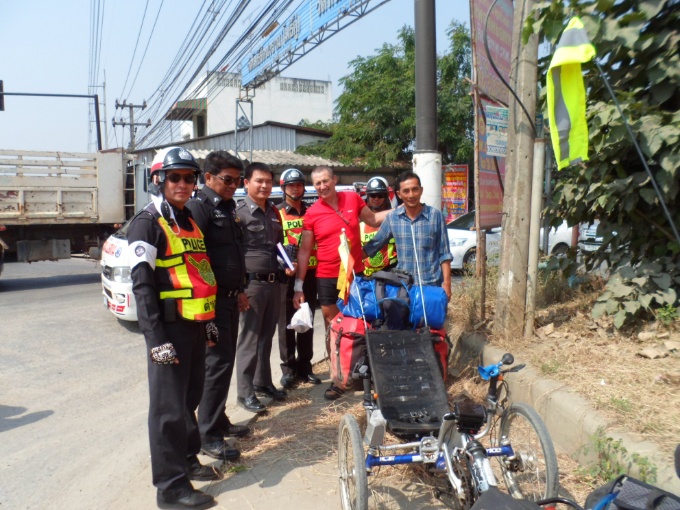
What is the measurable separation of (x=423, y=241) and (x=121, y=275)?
4.66m

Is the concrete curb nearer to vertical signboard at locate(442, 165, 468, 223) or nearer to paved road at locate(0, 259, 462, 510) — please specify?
paved road at locate(0, 259, 462, 510)

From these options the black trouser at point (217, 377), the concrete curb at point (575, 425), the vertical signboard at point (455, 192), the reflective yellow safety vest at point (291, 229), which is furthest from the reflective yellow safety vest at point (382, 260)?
the vertical signboard at point (455, 192)

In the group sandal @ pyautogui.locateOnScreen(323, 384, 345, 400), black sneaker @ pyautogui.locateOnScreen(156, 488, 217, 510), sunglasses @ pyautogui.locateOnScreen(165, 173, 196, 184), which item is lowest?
black sneaker @ pyautogui.locateOnScreen(156, 488, 217, 510)

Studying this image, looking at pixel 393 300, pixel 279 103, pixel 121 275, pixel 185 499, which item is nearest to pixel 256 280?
Answer: pixel 393 300

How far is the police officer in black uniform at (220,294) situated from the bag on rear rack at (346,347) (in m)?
0.72

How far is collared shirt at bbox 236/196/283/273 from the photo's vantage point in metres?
4.65

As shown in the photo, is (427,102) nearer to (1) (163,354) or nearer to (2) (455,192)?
(1) (163,354)

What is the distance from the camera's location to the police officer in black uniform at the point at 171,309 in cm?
313

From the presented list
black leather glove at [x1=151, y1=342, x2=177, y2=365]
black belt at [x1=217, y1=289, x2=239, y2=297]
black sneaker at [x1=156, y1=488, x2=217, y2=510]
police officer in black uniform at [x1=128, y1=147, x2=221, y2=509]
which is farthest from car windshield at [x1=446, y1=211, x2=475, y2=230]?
black leather glove at [x1=151, y1=342, x2=177, y2=365]

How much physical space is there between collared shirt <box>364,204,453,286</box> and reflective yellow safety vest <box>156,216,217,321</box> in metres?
1.79

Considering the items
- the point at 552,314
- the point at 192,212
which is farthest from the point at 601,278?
the point at 192,212

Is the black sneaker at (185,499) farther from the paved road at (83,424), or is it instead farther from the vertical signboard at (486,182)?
the vertical signboard at (486,182)

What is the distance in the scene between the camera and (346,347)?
405 centimetres

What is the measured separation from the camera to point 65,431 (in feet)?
15.3
